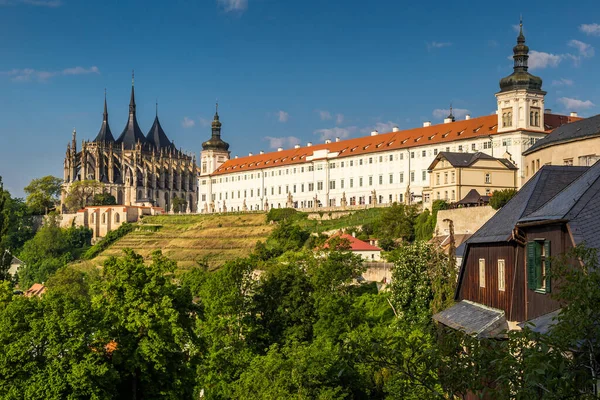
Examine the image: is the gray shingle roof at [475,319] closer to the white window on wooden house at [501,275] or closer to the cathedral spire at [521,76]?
the white window on wooden house at [501,275]

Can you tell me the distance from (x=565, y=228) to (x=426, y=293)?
83.3 ft

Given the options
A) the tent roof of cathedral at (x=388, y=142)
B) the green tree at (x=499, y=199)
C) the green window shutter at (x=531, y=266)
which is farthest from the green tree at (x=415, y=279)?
the tent roof of cathedral at (x=388, y=142)

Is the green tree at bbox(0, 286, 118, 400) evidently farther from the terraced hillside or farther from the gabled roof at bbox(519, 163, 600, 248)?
the terraced hillside

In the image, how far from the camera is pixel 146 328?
2778 centimetres

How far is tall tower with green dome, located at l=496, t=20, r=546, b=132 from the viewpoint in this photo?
232 feet

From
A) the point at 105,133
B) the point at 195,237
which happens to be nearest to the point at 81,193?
the point at 105,133

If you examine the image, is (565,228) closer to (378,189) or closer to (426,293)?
(426,293)

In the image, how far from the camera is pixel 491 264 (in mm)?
15250

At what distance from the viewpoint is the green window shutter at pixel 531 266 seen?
496 inches

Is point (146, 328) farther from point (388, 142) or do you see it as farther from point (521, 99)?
point (388, 142)

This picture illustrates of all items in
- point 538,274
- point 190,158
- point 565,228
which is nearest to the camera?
point 565,228

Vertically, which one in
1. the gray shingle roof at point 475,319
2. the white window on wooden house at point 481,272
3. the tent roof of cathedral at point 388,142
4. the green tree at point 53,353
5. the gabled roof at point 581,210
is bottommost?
the green tree at point 53,353

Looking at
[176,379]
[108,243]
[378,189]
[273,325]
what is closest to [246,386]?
[176,379]

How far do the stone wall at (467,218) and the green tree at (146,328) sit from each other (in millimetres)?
25976
